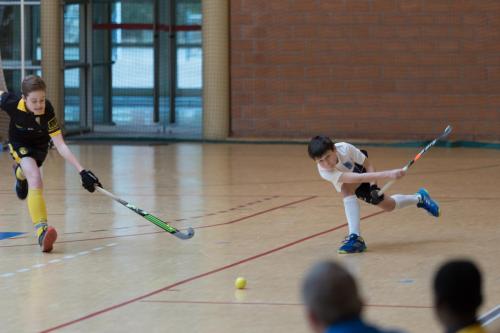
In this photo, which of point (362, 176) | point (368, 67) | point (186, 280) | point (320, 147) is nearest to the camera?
point (186, 280)

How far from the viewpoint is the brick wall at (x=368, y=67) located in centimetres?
1748

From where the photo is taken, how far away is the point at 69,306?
551 centimetres

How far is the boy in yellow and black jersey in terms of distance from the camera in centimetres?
718

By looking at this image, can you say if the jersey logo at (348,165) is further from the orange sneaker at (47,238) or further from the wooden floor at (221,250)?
the orange sneaker at (47,238)

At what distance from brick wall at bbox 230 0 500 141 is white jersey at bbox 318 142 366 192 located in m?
10.6

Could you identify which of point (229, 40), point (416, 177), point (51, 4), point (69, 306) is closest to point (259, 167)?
point (416, 177)

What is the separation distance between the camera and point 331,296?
2432mm

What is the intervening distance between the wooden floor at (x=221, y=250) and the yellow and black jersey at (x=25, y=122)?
0.78 meters

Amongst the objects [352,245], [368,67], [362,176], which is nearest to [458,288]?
[362,176]

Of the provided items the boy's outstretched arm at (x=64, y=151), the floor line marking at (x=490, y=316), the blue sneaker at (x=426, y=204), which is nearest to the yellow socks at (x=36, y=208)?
the boy's outstretched arm at (x=64, y=151)

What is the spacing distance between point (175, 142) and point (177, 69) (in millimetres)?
4572

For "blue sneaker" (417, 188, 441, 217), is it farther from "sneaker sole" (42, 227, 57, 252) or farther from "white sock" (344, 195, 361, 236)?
"sneaker sole" (42, 227, 57, 252)

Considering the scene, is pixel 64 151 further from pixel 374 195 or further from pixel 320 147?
pixel 374 195

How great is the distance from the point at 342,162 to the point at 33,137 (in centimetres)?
216
